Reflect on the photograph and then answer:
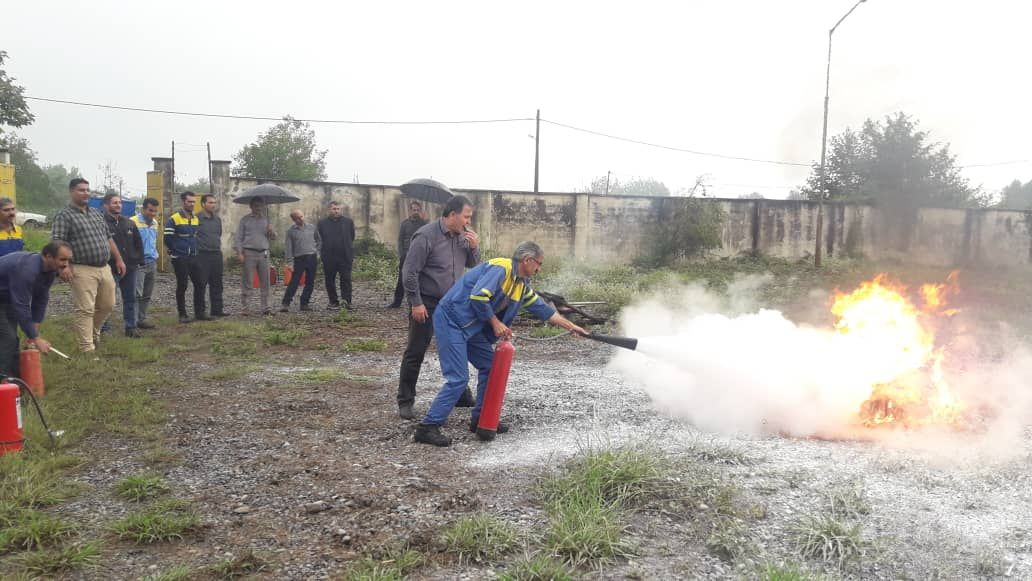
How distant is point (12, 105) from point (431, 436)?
2828cm

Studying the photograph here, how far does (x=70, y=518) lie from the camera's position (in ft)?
12.1

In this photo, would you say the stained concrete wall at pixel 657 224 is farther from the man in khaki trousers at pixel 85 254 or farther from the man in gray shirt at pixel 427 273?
the man in gray shirt at pixel 427 273

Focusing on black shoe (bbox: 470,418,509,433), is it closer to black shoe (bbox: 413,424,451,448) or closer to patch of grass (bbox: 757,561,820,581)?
black shoe (bbox: 413,424,451,448)

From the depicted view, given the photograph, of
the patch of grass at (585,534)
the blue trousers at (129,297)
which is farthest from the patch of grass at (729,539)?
the blue trousers at (129,297)

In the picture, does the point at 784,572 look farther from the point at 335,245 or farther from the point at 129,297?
the point at 335,245

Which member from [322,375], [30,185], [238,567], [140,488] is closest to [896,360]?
[238,567]

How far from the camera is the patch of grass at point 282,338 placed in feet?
29.6

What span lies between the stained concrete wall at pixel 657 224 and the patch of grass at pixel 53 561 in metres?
17.3

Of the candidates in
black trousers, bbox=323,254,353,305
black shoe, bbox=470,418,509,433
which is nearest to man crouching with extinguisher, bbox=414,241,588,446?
black shoe, bbox=470,418,509,433

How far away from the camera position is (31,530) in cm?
340

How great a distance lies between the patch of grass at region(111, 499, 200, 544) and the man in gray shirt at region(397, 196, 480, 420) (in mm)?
2293

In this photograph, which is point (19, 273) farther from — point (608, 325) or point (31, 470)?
point (608, 325)

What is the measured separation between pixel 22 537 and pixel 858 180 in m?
36.2

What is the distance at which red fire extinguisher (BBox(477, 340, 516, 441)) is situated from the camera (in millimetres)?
5234
